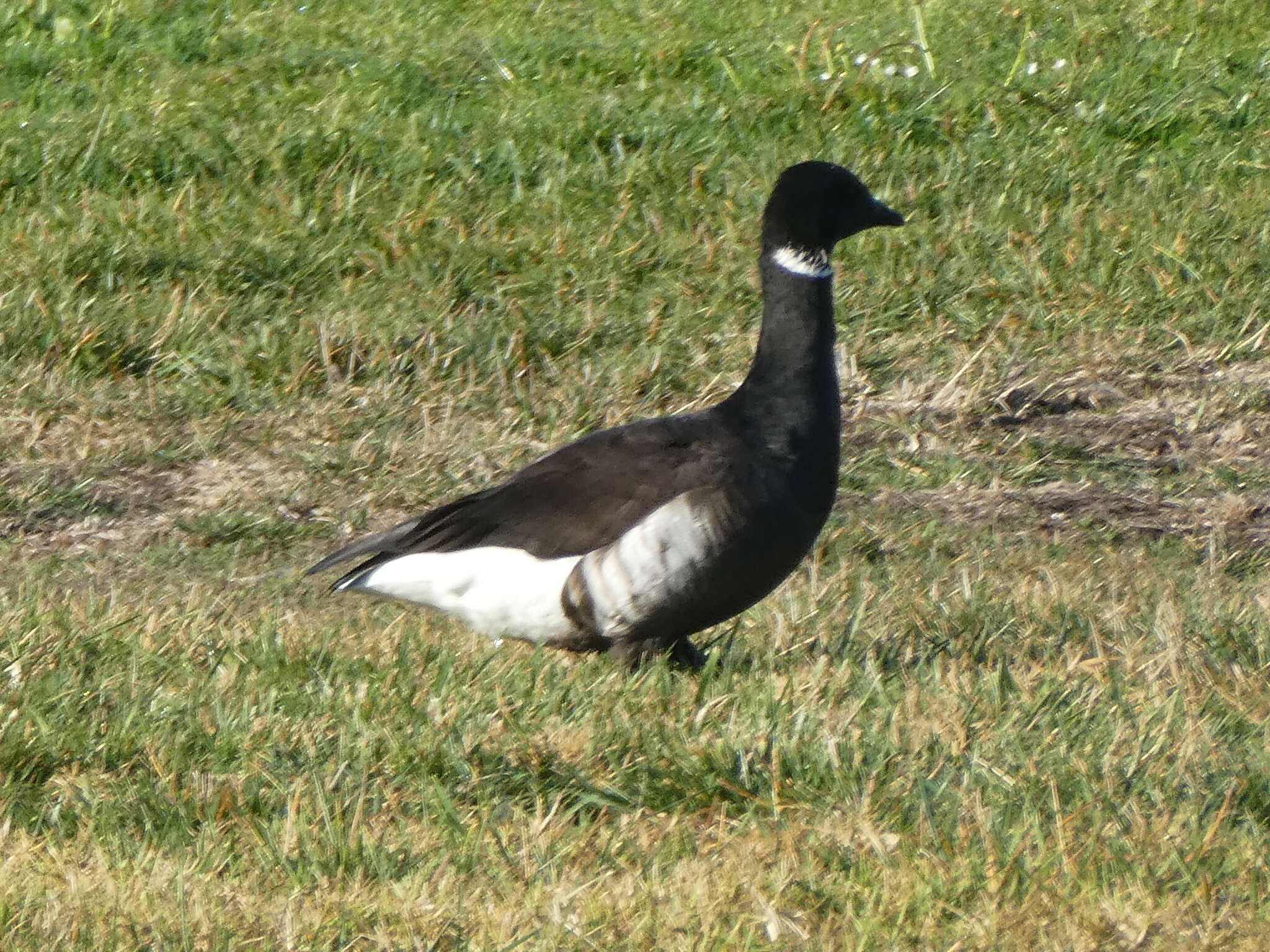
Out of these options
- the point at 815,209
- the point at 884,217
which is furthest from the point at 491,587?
the point at 884,217

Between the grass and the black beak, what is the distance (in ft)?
3.38

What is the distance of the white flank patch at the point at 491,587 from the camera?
4688mm

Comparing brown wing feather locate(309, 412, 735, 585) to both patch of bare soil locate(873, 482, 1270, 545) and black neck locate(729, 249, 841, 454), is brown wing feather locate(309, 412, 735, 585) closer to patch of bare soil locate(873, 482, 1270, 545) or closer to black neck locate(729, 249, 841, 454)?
black neck locate(729, 249, 841, 454)

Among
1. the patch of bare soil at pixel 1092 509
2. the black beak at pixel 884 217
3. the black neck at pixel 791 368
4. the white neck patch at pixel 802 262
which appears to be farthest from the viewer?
the patch of bare soil at pixel 1092 509

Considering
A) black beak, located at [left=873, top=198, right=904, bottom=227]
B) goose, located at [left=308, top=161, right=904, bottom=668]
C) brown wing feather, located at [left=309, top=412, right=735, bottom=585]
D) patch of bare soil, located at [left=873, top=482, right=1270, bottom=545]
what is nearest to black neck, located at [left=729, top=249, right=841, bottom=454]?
goose, located at [left=308, top=161, right=904, bottom=668]

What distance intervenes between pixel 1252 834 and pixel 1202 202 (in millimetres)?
5792

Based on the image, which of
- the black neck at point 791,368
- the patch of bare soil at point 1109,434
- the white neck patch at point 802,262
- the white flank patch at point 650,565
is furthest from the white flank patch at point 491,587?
the patch of bare soil at point 1109,434

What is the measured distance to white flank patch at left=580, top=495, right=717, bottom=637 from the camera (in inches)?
177

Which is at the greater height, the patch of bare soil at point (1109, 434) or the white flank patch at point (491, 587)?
the white flank patch at point (491, 587)

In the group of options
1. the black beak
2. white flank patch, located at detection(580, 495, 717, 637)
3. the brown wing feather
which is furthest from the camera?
the black beak

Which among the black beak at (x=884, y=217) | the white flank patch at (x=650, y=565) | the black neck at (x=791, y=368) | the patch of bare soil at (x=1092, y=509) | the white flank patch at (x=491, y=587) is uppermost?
the black beak at (x=884, y=217)

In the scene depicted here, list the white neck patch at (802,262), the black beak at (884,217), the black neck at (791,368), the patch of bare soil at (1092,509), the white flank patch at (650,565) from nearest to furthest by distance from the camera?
1. the white flank patch at (650,565)
2. the black neck at (791,368)
3. the white neck patch at (802,262)
4. the black beak at (884,217)
5. the patch of bare soil at (1092,509)

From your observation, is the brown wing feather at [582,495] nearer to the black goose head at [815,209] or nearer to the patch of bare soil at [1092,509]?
the black goose head at [815,209]

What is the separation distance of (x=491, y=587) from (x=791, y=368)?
0.92m
